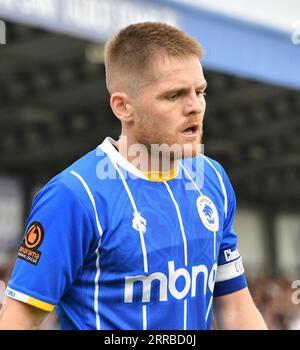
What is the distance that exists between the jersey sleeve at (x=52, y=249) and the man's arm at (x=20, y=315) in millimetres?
20

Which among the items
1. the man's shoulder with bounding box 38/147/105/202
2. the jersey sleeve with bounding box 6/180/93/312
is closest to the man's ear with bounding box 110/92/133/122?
the man's shoulder with bounding box 38/147/105/202

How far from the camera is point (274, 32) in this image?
9.20 m

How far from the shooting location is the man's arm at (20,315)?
2.29 metres

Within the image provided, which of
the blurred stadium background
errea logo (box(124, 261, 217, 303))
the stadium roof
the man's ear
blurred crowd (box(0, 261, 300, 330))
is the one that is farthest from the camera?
blurred crowd (box(0, 261, 300, 330))

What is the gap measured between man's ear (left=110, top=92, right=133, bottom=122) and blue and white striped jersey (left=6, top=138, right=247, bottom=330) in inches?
4.7

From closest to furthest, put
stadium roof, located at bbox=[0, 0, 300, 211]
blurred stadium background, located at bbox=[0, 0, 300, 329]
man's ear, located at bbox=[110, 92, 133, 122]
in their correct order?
1. man's ear, located at bbox=[110, 92, 133, 122]
2. blurred stadium background, located at bbox=[0, 0, 300, 329]
3. stadium roof, located at bbox=[0, 0, 300, 211]

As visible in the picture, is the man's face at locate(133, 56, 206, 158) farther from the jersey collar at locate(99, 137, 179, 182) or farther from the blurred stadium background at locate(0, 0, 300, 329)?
the blurred stadium background at locate(0, 0, 300, 329)

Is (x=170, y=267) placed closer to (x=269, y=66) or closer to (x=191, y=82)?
(x=191, y=82)

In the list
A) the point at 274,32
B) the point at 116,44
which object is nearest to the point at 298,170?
the point at 274,32

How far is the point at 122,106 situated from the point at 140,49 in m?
0.18

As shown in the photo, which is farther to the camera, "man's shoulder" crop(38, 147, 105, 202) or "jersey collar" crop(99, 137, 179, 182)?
"jersey collar" crop(99, 137, 179, 182)

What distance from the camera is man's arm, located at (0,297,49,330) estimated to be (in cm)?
229

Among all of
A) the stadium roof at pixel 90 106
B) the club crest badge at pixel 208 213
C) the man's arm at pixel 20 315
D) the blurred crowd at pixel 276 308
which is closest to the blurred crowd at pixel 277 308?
the blurred crowd at pixel 276 308
